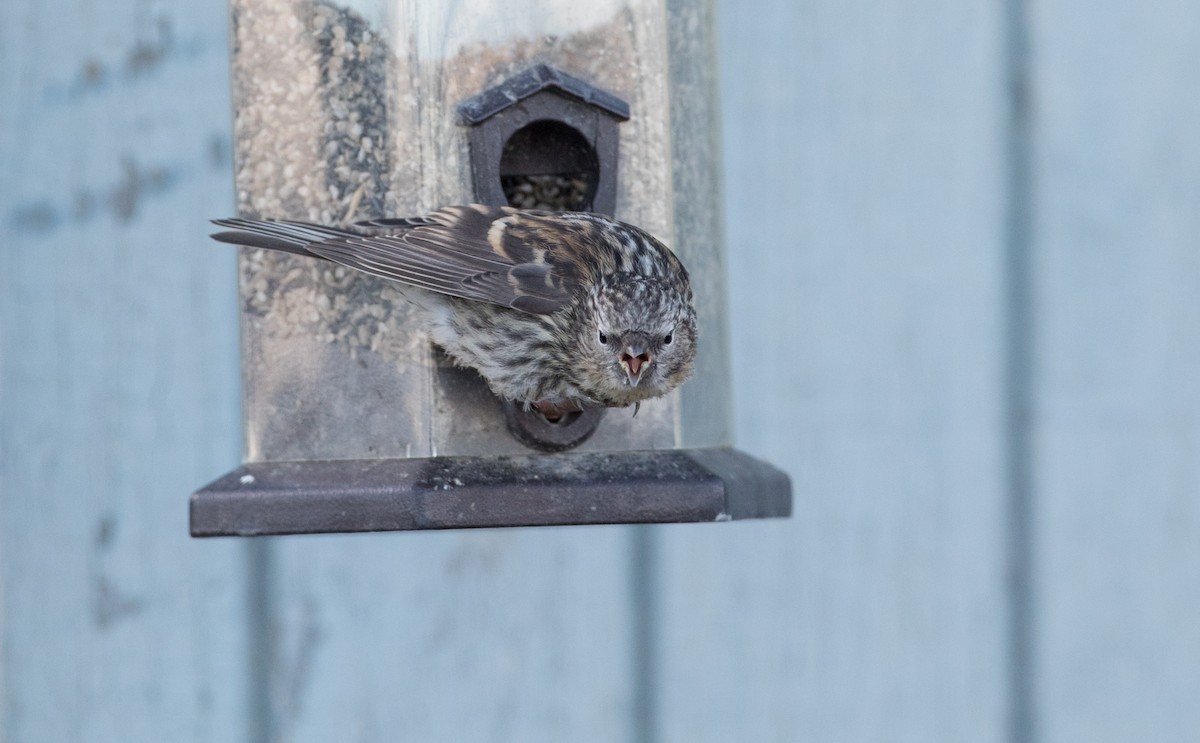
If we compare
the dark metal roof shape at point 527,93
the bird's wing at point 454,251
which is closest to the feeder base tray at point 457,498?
the bird's wing at point 454,251

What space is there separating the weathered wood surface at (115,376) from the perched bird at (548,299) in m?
0.73

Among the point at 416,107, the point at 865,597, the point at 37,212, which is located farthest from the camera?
the point at 865,597

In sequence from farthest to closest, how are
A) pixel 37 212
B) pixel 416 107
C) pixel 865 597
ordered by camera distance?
1. pixel 865 597
2. pixel 37 212
3. pixel 416 107

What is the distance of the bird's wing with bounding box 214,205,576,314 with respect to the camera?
8.55 feet

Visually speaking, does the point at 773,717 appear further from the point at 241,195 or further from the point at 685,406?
the point at 241,195

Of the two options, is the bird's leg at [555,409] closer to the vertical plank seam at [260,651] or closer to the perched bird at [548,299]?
the perched bird at [548,299]

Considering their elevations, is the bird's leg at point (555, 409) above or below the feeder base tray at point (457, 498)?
above

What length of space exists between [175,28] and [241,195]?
0.73 metres

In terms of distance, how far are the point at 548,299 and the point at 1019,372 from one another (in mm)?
1386

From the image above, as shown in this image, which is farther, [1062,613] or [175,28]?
[1062,613]

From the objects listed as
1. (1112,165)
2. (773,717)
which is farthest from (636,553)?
(1112,165)

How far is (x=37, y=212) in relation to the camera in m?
3.24

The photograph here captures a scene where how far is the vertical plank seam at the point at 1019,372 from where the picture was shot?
3477 mm

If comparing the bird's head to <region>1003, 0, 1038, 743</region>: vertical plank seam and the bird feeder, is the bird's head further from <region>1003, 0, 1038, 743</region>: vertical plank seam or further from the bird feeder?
<region>1003, 0, 1038, 743</region>: vertical plank seam
